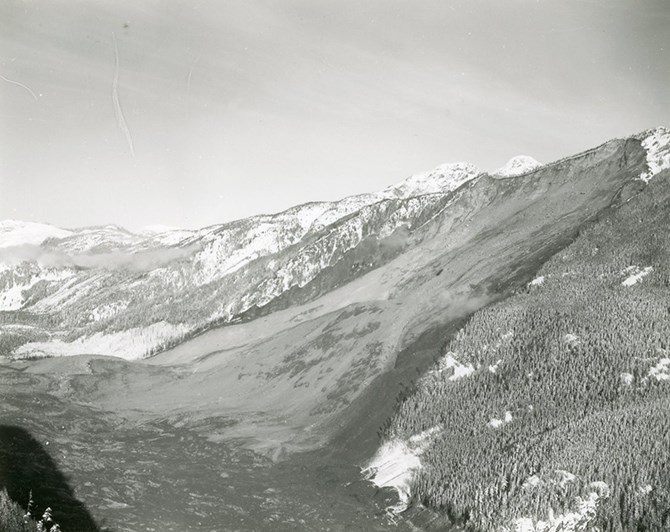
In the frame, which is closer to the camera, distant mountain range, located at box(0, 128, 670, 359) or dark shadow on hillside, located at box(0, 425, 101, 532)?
dark shadow on hillside, located at box(0, 425, 101, 532)

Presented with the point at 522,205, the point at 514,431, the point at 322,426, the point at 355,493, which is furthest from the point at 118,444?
the point at 522,205

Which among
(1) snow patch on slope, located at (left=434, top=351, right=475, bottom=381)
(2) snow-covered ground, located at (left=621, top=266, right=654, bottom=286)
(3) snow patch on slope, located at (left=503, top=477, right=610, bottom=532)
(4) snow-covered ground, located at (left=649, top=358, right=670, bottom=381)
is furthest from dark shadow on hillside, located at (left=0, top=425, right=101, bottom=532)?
(2) snow-covered ground, located at (left=621, top=266, right=654, bottom=286)

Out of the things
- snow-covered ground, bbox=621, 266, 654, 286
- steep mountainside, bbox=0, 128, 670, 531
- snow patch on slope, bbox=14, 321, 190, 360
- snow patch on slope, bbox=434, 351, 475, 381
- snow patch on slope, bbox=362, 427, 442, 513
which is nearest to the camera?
snow patch on slope, bbox=362, 427, 442, 513

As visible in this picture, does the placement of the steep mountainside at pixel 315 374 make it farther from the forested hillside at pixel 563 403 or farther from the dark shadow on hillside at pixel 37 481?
Result: the dark shadow on hillside at pixel 37 481

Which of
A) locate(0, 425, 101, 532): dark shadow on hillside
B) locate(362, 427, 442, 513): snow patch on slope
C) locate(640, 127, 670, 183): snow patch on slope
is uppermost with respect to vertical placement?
locate(640, 127, 670, 183): snow patch on slope

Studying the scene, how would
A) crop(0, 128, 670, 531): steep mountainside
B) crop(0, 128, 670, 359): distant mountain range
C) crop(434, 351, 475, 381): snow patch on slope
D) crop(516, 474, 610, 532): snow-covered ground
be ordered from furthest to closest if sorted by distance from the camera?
crop(0, 128, 670, 359): distant mountain range < crop(434, 351, 475, 381): snow patch on slope < crop(0, 128, 670, 531): steep mountainside < crop(516, 474, 610, 532): snow-covered ground

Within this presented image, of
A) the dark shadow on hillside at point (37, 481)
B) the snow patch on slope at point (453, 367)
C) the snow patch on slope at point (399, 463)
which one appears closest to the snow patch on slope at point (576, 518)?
the snow patch on slope at point (399, 463)

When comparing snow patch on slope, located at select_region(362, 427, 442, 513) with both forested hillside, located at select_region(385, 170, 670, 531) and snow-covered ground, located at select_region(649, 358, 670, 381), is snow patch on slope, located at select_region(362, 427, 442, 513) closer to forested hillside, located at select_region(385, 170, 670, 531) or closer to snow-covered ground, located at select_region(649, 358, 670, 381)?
forested hillside, located at select_region(385, 170, 670, 531)
